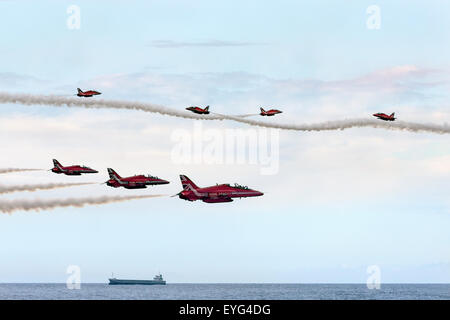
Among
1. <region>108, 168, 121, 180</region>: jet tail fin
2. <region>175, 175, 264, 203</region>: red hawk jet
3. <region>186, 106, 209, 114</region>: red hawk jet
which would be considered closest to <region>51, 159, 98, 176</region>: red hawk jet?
<region>108, 168, 121, 180</region>: jet tail fin

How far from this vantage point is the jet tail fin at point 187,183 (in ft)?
555

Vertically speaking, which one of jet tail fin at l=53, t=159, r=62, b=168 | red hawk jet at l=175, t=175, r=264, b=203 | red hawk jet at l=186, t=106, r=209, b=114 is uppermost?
red hawk jet at l=186, t=106, r=209, b=114

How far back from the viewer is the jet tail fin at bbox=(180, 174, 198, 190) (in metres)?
169

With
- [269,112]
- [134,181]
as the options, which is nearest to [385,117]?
[269,112]

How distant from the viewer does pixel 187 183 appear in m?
170

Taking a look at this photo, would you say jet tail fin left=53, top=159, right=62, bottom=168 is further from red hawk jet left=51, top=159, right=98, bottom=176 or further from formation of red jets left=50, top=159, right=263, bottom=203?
formation of red jets left=50, top=159, right=263, bottom=203

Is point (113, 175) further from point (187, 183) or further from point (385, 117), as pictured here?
point (385, 117)

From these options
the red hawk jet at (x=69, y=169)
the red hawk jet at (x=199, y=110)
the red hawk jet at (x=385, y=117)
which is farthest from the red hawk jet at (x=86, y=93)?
the red hawk jet at (x=385, y=117)

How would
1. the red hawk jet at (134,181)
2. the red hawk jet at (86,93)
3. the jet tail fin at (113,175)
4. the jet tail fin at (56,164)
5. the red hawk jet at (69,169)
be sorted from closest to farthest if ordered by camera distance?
the red hawk jet at (86,93) → the red hawk jet at (134,181) → the jet tail fin at (113,175) → the red hawk jet at (69,169) → the jet tail fin at (56,164)

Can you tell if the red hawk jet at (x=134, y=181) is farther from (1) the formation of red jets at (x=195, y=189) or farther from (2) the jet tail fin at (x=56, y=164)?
(2) the jet tail fin at (x=56, y=164)
